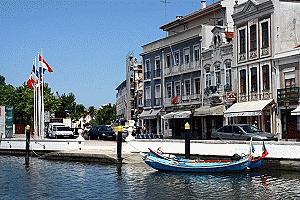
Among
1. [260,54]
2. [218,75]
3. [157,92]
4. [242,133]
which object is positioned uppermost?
[260,54]

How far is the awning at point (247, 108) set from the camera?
157 feet

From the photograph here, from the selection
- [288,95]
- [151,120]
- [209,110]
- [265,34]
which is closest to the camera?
[288,95]

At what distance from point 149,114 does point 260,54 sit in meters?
21.3

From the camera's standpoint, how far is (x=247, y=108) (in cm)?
4931

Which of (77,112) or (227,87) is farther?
(77,112)

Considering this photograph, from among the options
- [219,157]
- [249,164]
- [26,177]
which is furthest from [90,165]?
[249,164]

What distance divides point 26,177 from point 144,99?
35.9 metres

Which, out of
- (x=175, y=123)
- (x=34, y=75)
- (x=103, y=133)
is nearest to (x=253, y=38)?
(x=175, y=123)

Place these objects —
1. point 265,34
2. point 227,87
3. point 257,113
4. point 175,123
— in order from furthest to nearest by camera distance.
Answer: point 175,123
point 227,87
point 265,34
point 257,113

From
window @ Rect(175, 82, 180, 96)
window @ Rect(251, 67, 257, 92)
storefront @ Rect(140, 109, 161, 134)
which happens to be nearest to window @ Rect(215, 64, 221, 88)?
window @ Rect(251, 67, 257, 92)

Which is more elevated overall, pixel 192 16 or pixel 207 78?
pixel 192 16

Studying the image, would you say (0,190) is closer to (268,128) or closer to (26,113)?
(268,128)

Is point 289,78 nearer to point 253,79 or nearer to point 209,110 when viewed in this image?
point 253,79

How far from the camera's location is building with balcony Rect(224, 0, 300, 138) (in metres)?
48.1
